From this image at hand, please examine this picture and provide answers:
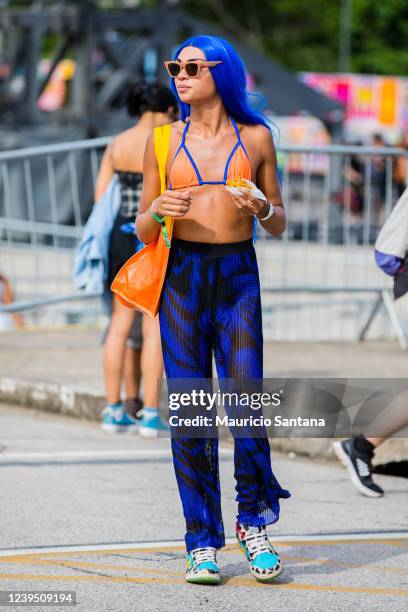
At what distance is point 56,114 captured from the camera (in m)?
21.8

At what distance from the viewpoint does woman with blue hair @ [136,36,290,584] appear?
170 inches

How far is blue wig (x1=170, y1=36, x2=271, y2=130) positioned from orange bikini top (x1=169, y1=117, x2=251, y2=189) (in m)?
0.13

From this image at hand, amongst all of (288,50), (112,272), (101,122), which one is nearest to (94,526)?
(112,272)

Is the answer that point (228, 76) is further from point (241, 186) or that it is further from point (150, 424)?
point (150, 424)

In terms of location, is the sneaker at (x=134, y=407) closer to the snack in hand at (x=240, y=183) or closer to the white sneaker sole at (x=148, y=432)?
the white sneaker sole at (x=148, y=432)

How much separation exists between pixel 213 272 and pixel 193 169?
348 millimetres

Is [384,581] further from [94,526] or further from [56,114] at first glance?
[56,114]

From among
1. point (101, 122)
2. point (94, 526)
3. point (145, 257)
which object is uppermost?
point (145, 257)

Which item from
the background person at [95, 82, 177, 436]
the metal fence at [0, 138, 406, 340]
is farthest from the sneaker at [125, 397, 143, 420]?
the metal fence at [0, 138, 406, 340]

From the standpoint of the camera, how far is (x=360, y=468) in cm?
582

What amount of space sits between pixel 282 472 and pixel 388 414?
3.13ft

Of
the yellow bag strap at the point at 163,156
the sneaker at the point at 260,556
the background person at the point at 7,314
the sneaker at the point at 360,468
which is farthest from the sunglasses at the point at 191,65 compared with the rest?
the background person at the point at 7,314

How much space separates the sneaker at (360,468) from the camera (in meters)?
5.81

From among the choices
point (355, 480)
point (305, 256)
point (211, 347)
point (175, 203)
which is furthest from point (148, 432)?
point (305, 256)
